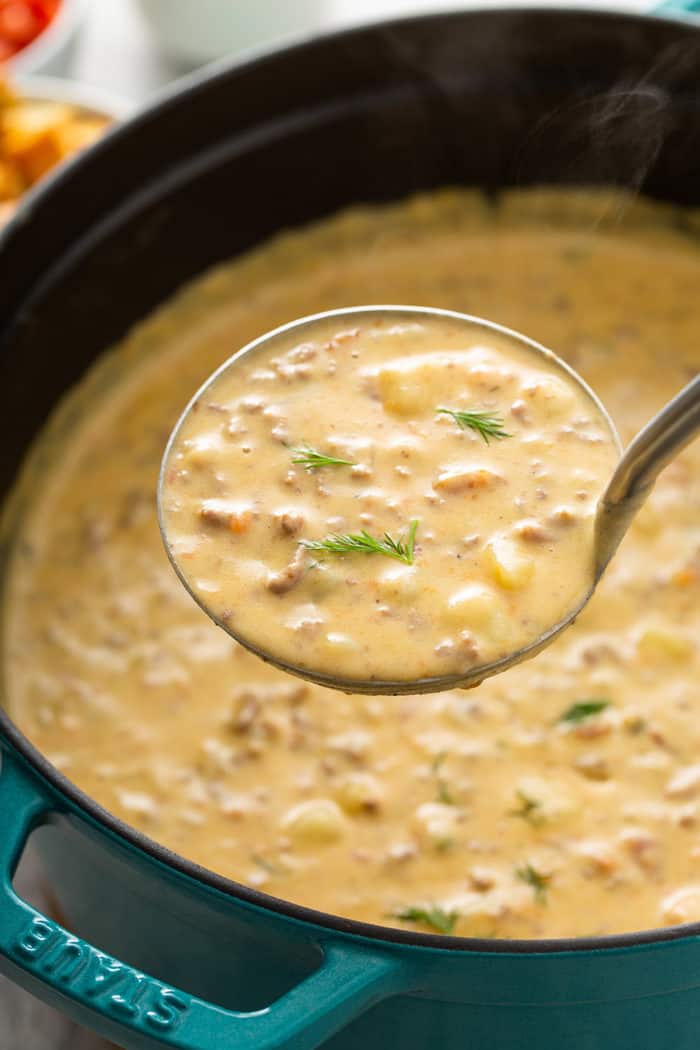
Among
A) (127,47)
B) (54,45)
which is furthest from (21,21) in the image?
(127,47)

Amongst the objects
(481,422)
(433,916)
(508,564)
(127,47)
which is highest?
(127,47)

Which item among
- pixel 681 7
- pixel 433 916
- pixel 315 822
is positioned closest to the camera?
pixel 433 916

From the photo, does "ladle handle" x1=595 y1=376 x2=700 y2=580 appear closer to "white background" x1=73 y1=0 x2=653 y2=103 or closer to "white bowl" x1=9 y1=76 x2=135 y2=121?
"white bowl" x1=9 y1=76 x2=135 y2=121

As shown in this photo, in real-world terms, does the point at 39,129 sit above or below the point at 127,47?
below

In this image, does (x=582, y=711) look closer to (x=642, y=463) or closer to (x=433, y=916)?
(x=433, y=916)

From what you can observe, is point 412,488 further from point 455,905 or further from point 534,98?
point 534,98

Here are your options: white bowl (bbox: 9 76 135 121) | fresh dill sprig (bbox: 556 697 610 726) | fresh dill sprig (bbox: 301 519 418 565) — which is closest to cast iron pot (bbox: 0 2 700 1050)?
fresh dill sprig (bbox: 301 519 418 565)

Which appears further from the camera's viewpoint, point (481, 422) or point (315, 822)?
point (315, 822)
